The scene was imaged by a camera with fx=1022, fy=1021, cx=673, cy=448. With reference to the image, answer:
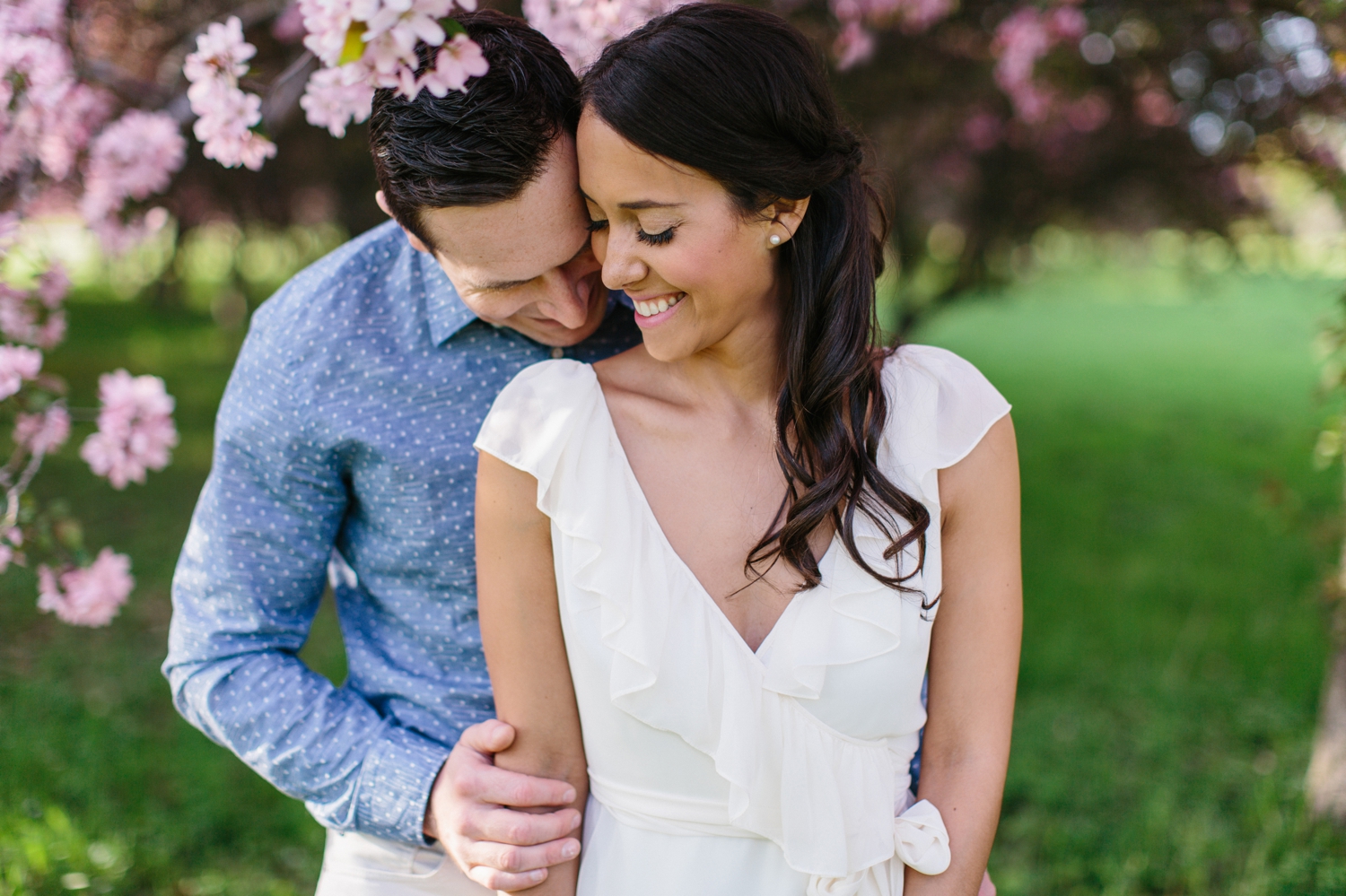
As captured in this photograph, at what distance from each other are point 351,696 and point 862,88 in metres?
4.25

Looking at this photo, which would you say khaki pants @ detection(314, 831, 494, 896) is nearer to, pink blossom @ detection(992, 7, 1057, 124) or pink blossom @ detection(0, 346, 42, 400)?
pink blossom @ detection(0, 346, 42, 400)

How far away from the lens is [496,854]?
5.44 feet

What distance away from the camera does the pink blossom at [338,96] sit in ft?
4.01

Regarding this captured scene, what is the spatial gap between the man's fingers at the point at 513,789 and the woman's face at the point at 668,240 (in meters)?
0.74

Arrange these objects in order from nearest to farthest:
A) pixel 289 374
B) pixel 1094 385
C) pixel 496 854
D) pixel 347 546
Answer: pixel 496 854, pixel 289 374, pixel 347 546, pixel 1094 385

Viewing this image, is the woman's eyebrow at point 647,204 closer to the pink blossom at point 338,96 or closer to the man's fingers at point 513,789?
the pink blossom at point 338,96

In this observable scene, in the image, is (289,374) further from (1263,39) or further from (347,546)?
(1263,39)

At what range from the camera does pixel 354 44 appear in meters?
1.17

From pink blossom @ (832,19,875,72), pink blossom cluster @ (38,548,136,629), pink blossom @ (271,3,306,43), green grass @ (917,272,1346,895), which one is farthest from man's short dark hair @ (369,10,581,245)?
green grass @ (917,272,1346,895)

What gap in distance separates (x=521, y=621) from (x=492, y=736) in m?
0.20

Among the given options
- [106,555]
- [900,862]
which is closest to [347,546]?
[106,555]

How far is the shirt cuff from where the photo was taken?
1808mm

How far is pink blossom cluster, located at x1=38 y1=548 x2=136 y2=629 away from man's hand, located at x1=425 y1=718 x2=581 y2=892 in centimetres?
121

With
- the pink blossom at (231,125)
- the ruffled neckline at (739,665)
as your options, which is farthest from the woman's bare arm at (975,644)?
the pink blossom at (231,125)
